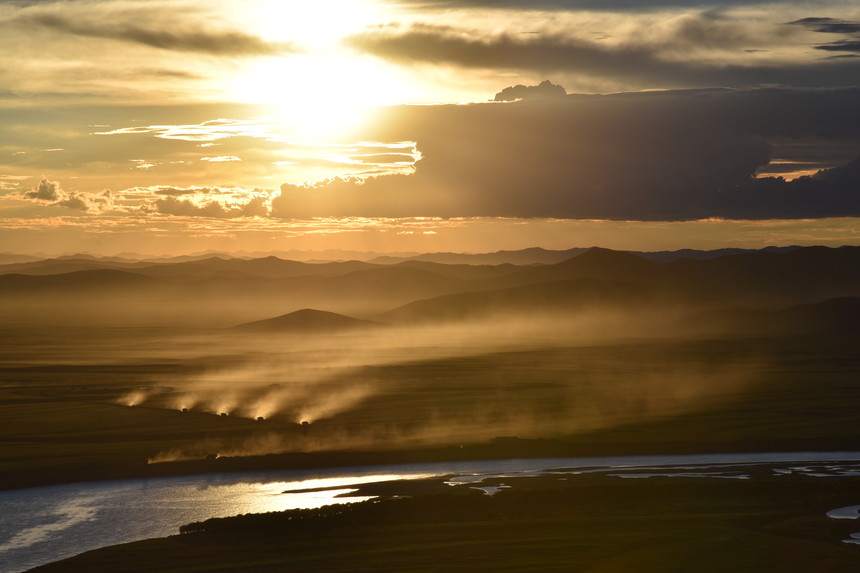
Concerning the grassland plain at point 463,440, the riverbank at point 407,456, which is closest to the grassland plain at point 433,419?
the riverbank at point 407,456

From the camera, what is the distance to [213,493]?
80.4 metres

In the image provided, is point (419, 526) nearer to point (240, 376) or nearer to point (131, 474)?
point (131, 474)

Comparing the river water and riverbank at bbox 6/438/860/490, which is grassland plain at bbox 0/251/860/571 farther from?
the river water

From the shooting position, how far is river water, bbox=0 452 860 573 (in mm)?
67188

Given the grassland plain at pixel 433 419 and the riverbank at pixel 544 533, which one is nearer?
the riverbank at pixel 544 533

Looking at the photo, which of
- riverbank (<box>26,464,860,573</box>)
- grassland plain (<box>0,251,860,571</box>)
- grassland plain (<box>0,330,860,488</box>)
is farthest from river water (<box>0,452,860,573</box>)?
riverbank (<box>26,464,860,573</box>)

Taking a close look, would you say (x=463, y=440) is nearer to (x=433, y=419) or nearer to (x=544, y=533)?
(x=433, y=419)

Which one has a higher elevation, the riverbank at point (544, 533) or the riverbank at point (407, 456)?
the riverbank at point (544, 533)

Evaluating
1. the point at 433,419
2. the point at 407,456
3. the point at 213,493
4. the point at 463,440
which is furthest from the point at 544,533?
the point at 433,419

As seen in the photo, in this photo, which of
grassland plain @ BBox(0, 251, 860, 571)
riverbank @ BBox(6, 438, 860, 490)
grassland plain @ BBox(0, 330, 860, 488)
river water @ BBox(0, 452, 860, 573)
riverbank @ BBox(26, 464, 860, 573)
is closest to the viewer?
riverbank @ BBox(26, 464, 860, 573)

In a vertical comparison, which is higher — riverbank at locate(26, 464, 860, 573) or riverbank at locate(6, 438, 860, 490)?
riverbank at locate(26, 464, 860, 573)

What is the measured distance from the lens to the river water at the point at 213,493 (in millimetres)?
67188

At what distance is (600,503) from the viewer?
74.2 m

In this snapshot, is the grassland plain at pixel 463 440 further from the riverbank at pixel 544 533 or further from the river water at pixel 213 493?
the river water at pixel 213 493
